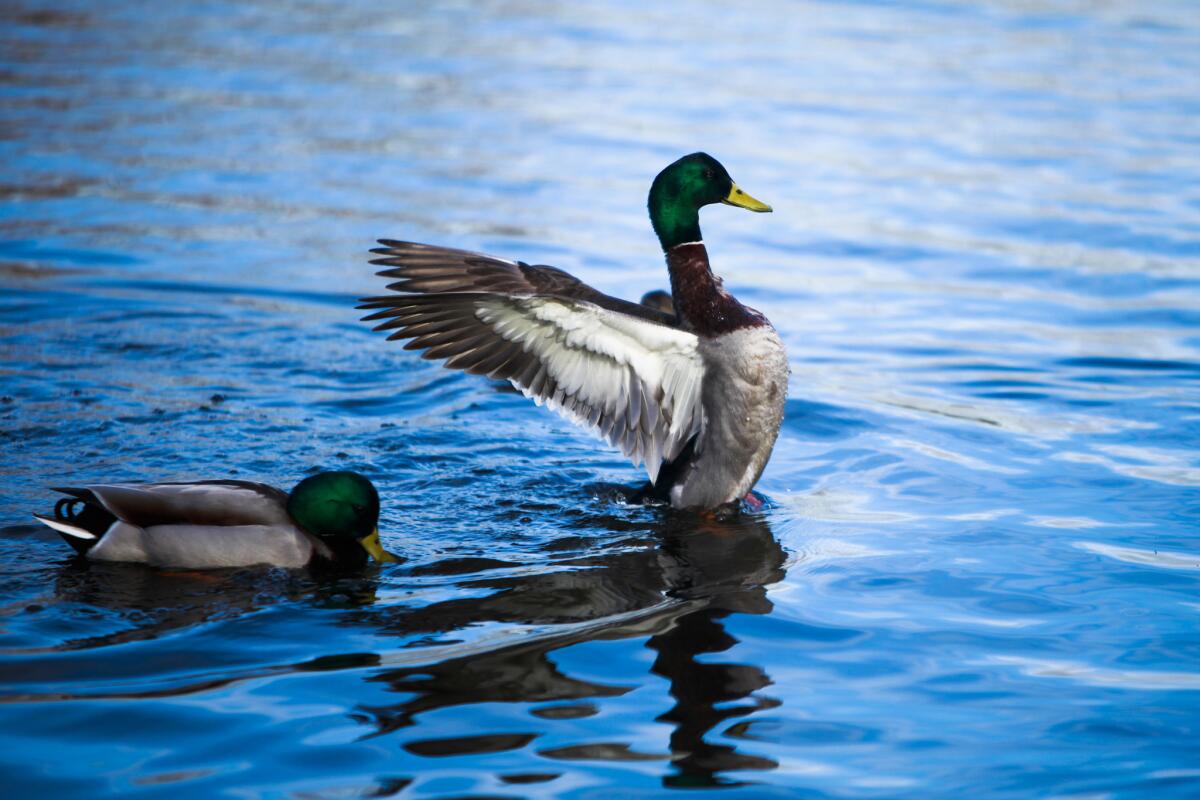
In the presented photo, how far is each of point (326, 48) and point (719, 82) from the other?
4.60 meters

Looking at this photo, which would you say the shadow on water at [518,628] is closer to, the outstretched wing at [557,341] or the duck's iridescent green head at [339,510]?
the duck's iridescent green head at [339,510]

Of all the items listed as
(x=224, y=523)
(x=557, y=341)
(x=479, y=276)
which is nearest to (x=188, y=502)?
(x=224, y=523)

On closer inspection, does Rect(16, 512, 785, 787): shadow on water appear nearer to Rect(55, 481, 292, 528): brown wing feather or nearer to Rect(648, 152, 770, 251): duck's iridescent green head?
Rect(55, 481, 292, 528): brown wing feather

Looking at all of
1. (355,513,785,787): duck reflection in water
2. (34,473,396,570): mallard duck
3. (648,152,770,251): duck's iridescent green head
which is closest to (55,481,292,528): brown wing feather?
(34,473,396,570): mallard duck

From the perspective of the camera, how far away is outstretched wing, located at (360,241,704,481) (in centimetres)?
619

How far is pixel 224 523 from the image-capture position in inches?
222

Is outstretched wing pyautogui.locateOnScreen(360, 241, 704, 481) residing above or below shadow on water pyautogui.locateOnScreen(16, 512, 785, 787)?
above

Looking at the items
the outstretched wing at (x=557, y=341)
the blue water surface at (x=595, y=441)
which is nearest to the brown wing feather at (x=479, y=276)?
the outstretched wing at (x=557, y=341)

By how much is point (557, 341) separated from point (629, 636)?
1.65 m

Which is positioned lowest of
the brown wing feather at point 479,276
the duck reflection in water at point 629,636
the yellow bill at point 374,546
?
the duck reflection in water at point 629,636

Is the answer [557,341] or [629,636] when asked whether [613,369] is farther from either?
[629,636]

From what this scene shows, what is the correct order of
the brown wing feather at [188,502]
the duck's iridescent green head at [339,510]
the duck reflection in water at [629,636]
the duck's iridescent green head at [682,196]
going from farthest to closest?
the duck's iridescent green head at [682,196]
the duck's iridescent green head at [339,510]
the brown wing feather at [188,502]
the duck reflection in water at [629,636]

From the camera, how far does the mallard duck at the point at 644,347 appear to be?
625cm

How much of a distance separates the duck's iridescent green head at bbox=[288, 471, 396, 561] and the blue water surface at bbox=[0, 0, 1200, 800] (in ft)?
0.53
